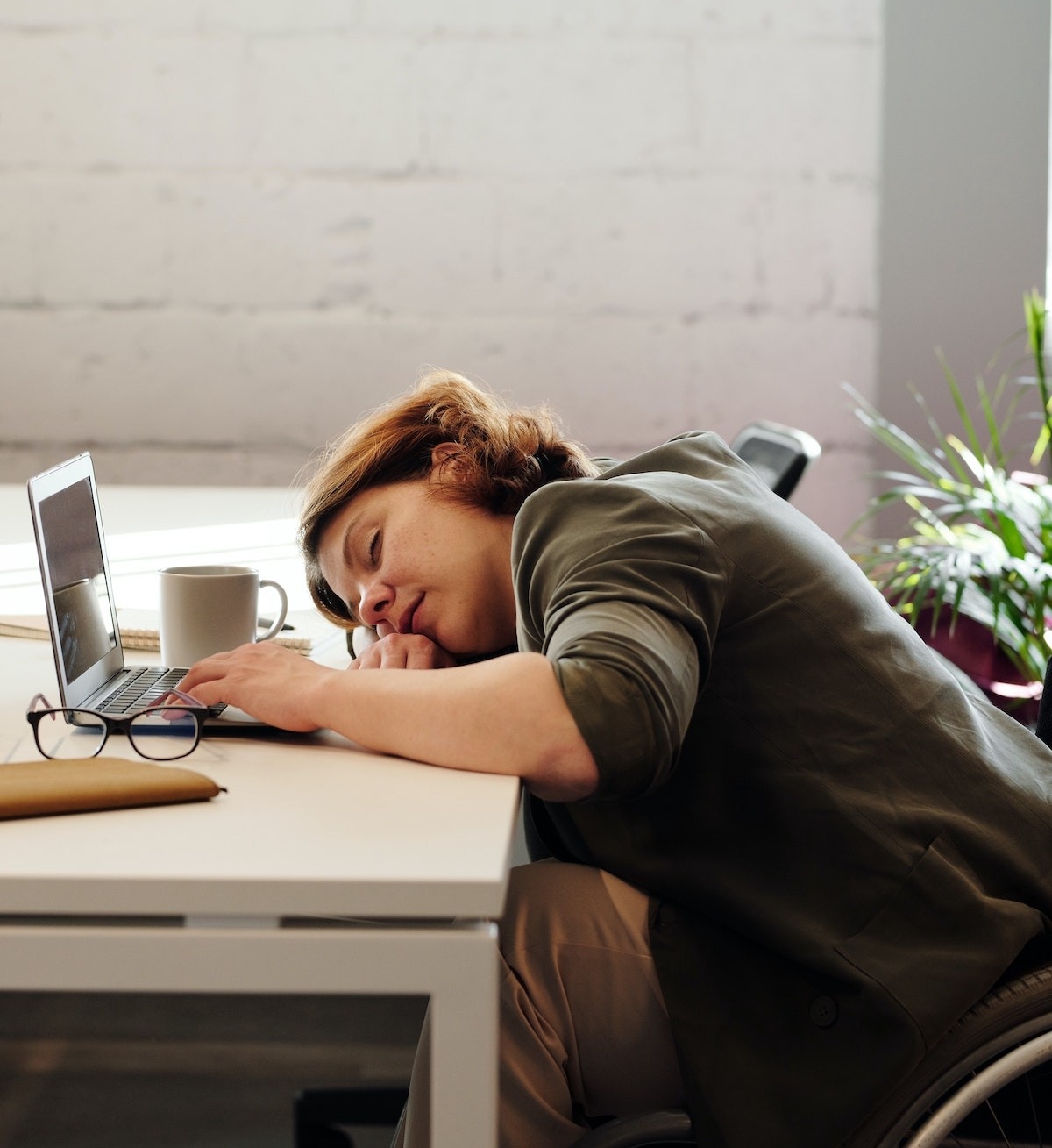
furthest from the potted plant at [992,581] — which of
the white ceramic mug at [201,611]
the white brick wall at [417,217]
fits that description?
the white ceramic mug at [201,611]

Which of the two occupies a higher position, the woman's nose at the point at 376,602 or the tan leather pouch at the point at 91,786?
the tan leather pouch at the point at 91,786

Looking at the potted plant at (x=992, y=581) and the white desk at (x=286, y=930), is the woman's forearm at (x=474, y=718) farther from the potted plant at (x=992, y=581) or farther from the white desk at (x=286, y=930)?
the potted plant at (x=992, y=581)

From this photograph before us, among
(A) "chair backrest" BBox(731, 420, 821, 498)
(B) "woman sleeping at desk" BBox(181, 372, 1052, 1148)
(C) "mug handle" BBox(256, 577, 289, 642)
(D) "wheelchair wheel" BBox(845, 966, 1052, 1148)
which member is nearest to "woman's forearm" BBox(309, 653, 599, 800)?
(B) "woman sleeping at desk" BBox(181, 372, 1052, 1148)

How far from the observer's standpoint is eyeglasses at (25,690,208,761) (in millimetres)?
914

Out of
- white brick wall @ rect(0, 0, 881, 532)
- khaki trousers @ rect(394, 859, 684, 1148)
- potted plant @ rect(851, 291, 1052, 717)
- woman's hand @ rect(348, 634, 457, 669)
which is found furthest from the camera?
white brick wall @ rect(0, 0, 881, 532)

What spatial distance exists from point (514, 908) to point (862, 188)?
114 inches

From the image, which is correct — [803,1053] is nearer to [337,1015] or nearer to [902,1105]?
[902,1105]

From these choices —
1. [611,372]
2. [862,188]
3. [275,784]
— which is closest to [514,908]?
[275,784]

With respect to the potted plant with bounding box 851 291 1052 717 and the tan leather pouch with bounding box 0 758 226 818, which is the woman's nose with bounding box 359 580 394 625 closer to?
the tan leather pouch with bounding box 0 758 226 818

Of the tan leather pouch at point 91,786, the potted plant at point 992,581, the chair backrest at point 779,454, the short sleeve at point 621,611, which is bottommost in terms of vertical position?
the potted plant at point 992,581

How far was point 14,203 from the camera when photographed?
11.3ft

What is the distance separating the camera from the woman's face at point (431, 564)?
1205 mm

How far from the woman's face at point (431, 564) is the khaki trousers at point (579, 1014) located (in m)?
0.29

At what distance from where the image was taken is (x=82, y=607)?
113 centimetres
